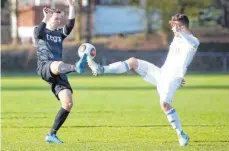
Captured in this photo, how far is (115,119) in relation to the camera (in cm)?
1730

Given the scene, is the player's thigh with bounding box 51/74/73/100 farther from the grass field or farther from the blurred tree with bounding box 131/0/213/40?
the blurred tree with bounding box 131/0/213/40

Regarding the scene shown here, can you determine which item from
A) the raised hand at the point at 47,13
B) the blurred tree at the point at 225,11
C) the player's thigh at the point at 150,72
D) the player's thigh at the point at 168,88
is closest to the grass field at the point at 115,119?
the player's thigh at the point at 168,88

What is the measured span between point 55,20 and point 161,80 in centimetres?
196

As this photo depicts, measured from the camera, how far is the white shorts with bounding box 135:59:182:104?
12.5 metres

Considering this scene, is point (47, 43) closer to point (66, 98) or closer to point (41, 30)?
point (41, 30)

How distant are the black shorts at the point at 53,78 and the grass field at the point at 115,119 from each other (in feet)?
2.98

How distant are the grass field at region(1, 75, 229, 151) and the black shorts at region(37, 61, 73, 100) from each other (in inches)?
35.8

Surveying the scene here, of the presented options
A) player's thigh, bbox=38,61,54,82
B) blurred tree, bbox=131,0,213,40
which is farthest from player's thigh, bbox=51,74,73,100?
blurred tree, bbox=131,0,213,40

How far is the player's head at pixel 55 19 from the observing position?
12707mm

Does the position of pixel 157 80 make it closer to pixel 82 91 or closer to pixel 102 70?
pixel 102 70

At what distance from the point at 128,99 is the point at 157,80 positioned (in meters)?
11.7

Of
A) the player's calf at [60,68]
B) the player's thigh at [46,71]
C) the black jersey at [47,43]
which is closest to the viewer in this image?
the player's calf at [60,68]

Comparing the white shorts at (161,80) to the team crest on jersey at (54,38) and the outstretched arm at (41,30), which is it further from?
the outstretched arm at (41,30)

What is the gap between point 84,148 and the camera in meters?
12.1
